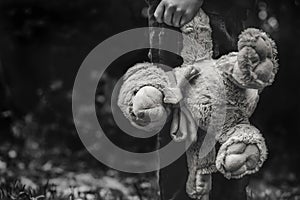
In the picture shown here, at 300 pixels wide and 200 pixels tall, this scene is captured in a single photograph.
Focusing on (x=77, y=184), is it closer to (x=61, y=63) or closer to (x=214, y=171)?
(x=61, y=63)

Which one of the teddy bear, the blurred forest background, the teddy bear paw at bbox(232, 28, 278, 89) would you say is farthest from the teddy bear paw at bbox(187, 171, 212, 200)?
the blurred forest background

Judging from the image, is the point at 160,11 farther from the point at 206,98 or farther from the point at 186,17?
the point at 206,98

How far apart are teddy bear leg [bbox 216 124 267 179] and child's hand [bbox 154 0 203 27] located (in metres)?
0.18

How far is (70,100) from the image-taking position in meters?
2.00

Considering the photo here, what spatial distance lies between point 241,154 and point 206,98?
0.31 ft

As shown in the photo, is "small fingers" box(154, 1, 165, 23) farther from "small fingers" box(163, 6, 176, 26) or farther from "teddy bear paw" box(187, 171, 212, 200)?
"teddy bear paw" box(187, 171, 212, 200)

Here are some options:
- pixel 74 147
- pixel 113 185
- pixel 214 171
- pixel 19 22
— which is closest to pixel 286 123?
pixel 113 185

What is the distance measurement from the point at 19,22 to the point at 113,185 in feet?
1.94

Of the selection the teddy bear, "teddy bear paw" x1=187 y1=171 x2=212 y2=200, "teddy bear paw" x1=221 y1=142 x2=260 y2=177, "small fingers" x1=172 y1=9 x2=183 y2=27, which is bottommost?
"teddy bear paw" x1=187 y1=171 x2=212 y2=200

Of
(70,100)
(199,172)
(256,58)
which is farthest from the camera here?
(70,100)

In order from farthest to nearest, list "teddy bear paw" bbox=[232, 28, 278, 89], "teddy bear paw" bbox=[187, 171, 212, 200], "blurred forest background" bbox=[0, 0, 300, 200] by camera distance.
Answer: "blurred forest background" bbox=[0, 0, 300, 200], "teddy bear paw" bbox=[187, 171, 212, 200], "teddy bear paw" bbox=[232, 28, 278, 89]

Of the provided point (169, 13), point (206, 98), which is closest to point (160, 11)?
point (169, 13)

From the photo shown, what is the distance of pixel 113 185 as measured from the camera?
1.92 metres

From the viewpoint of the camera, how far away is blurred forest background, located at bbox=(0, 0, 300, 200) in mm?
1786
